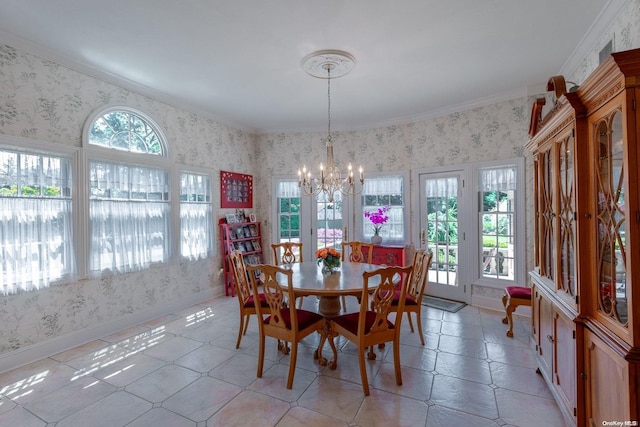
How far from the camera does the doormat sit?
428cm

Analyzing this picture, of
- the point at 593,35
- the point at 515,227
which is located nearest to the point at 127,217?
the point at 515,227

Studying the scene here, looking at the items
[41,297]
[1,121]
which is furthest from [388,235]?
[1,121]

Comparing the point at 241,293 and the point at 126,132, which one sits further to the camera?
the point at 126,132

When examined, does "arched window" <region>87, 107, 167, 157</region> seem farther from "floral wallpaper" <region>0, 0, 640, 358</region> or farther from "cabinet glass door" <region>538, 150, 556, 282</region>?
"cabinet glass door" <region>538, 150, 556, 282</region>

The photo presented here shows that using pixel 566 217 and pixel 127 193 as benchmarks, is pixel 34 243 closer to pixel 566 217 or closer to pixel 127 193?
pixel 127 193

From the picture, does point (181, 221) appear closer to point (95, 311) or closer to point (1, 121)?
point (95, 311)

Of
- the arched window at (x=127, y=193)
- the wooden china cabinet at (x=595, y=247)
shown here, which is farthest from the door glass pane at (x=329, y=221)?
the wooden china cabinet at (x=595, y=247)

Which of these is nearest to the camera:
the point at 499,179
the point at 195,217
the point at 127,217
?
the point at 127,217

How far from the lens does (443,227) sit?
4730mm

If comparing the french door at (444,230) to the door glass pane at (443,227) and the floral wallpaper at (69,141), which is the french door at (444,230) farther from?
the floral wallpaper at (69,141)

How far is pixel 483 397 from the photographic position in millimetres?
2248

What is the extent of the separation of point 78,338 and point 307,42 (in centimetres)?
391

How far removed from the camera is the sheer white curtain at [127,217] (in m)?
3.41

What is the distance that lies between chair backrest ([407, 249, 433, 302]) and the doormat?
127 centimetres
